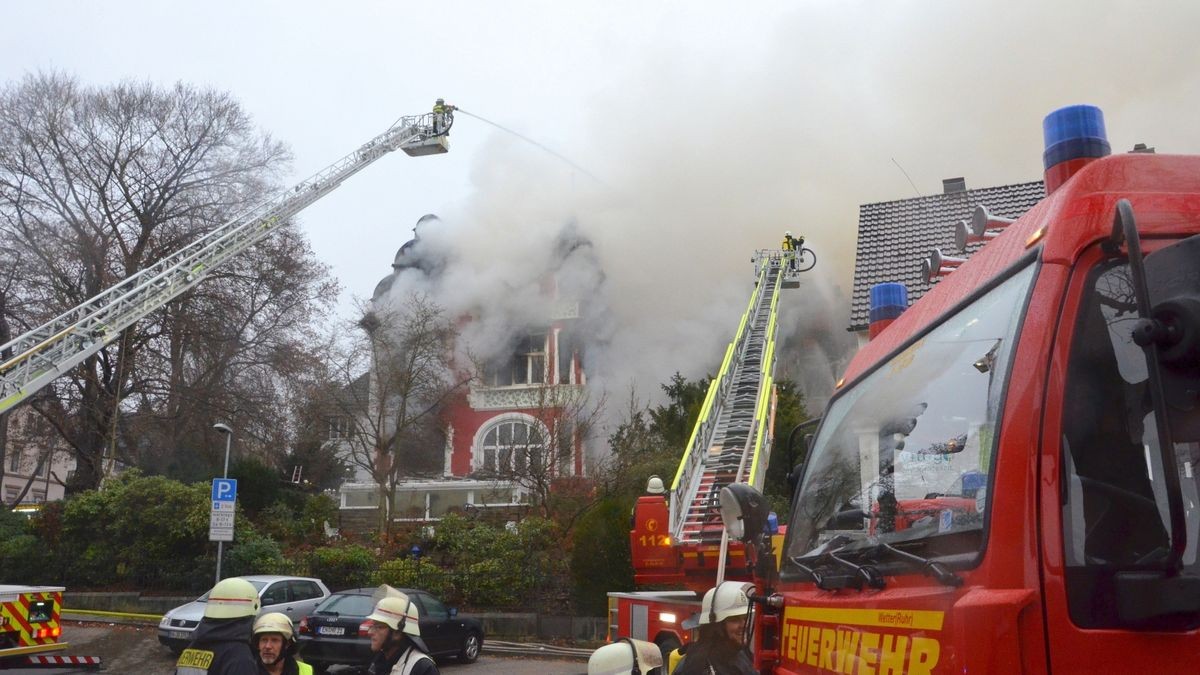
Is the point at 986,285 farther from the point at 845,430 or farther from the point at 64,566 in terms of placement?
the point at 64,566

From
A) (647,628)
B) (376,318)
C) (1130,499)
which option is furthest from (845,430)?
(376,318)

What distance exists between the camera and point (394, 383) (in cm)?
2378

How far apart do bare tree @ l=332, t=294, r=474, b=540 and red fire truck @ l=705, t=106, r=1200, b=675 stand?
20.5m

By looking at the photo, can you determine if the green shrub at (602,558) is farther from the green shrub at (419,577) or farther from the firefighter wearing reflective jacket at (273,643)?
the firefighter wearing reflective jacket at (273,643)

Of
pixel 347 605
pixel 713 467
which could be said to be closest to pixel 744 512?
pixel 713 467

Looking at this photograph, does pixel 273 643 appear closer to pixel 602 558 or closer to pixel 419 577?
pixel 602 558

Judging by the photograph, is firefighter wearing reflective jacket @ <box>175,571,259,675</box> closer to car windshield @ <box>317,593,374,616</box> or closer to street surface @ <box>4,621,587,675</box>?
car windshield @ <box>317,593,374,616</box>

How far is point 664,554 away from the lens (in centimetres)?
811

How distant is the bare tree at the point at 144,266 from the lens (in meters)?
23.6

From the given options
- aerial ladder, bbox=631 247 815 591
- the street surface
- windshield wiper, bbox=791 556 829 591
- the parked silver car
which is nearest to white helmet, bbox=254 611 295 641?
windshield wiper, bbox=791 556 829 591

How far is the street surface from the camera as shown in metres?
13.2

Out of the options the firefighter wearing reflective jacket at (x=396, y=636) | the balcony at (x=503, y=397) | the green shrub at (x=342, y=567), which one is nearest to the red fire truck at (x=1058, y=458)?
the firefighter wearing reflective jacket at (x=396, y=636)

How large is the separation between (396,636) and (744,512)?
1.61 m

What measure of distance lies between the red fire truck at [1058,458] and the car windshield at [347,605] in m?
10.3
